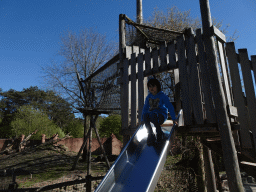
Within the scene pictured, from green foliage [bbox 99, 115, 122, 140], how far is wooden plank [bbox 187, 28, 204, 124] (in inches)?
753

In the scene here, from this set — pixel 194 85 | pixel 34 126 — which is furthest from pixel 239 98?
pixel 34 126

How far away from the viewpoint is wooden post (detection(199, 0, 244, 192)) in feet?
9.25

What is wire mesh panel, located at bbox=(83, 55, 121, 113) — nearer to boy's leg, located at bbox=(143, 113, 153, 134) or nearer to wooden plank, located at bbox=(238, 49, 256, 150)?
boy's leg, located at bbox=(143, 113, 153, 134)

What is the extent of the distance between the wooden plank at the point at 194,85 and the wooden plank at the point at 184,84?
3.7 inches

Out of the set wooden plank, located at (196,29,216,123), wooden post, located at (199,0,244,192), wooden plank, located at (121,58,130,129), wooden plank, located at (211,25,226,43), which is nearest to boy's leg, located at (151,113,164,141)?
wooden plank, located at (196,29,216,123)

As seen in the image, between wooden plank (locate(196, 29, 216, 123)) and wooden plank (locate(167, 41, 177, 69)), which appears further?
wooden plank (locate(167, 41, 177, 69))

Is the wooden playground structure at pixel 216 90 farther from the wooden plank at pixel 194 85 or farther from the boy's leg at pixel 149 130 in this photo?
the boy's leg at pixel 149 130

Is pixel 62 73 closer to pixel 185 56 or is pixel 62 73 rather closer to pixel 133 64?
pixel 133 64

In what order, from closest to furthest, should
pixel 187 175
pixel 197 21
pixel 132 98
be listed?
pixel 132 98, pixel 187 175, pixel 197 21

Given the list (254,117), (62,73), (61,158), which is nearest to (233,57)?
(254,117)

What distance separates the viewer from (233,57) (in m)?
3.29

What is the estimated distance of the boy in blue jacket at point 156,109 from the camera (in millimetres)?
3447

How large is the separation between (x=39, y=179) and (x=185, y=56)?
25.4 ft

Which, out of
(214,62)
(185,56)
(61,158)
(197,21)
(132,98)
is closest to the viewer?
(214,62)
